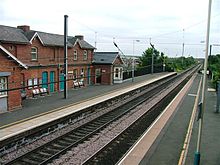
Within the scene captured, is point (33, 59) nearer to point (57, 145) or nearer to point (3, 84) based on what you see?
point (3, 84)

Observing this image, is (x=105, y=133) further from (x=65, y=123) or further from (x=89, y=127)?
(x=65, y=123)

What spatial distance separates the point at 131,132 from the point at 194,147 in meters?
4.30

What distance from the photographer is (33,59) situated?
27125 millimetres

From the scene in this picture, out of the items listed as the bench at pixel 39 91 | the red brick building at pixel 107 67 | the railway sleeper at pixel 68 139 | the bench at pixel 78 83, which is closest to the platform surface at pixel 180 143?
the railway sleeper at pixel 68 139

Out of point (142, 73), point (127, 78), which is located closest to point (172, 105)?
point (127, 78)

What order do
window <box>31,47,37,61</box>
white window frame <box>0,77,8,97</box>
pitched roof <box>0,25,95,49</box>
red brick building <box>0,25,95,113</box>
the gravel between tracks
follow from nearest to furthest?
the gravel between tracks < white window frame <box>0,77,8,97</box> < red brick building <box>0,25,95,113</box> < pitched roof <box>0,25,95,49</box> < window <box>31,47,37,61</box>

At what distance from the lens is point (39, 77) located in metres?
27.7

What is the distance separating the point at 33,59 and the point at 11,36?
11.6 feet

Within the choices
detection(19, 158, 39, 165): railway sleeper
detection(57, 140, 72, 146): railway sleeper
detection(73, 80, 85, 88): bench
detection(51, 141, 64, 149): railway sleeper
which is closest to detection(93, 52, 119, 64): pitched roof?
detection(73, 80, 85, 88): bench

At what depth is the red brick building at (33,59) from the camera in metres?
20.5

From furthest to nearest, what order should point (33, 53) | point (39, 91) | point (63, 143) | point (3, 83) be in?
point (33, 53), point (39, 91), point (3, 83), point (63, 143)

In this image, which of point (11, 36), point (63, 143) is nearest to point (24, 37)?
point (11, 36)

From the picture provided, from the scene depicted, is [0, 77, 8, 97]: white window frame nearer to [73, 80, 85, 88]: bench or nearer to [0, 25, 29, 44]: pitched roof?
[0, 25, 29, 44]: pitched roof

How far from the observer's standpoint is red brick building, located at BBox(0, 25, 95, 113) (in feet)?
67.1
